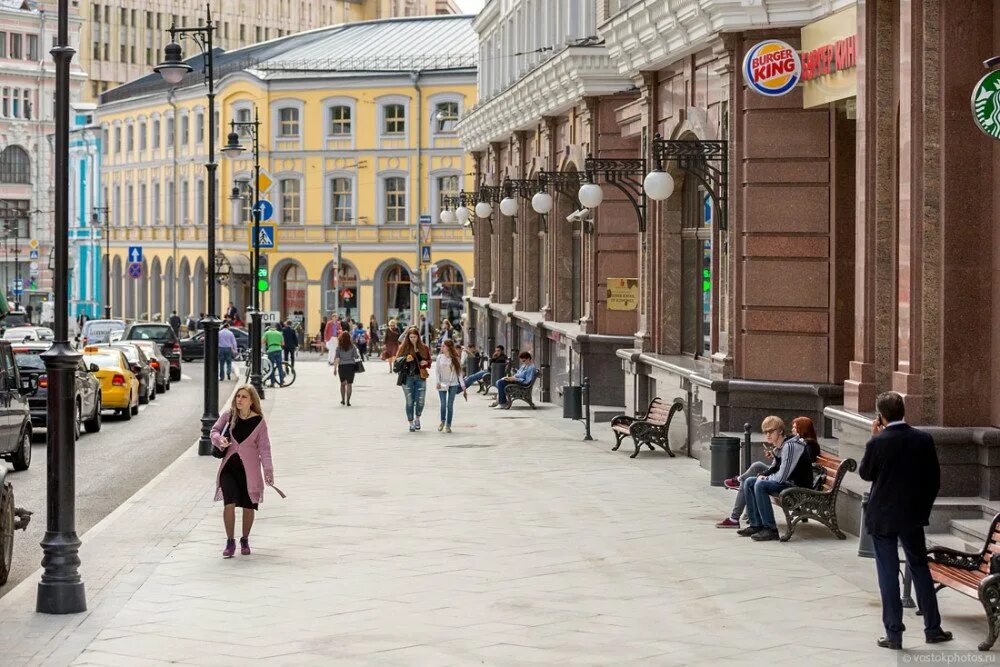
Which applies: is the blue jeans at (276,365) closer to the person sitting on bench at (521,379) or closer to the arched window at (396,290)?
the person sitting on bench at (521,379)

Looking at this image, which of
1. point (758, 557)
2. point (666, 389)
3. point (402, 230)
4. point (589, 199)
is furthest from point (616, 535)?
point (402, 230)

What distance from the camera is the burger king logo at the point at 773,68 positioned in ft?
62.4

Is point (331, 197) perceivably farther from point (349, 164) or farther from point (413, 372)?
point (413, 372)

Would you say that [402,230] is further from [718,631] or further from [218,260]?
[718,631]

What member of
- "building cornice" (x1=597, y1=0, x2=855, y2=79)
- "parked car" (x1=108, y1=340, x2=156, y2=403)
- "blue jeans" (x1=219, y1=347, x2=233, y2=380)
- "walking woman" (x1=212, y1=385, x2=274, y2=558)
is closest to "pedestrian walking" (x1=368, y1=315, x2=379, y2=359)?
"blue jeans" (x1=219, y1=347, x2=233, y2=380)

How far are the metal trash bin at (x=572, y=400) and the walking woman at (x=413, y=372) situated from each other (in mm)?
2953

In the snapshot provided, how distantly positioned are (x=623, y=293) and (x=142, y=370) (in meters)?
14.1

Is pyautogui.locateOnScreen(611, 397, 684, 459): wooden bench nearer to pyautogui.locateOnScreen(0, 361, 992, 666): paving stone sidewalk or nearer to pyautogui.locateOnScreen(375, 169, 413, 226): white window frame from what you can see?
pyautogui.locateOnScreen(0, 361, 992, 666): paving stone sidewalk

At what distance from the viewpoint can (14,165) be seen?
110m

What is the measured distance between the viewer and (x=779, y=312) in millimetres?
19969

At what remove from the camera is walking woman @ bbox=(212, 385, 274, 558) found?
1484 cm

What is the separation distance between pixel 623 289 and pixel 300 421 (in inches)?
260

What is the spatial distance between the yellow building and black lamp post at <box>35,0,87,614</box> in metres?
58.6

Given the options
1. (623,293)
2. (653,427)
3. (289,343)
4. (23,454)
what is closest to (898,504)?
(653,427)
